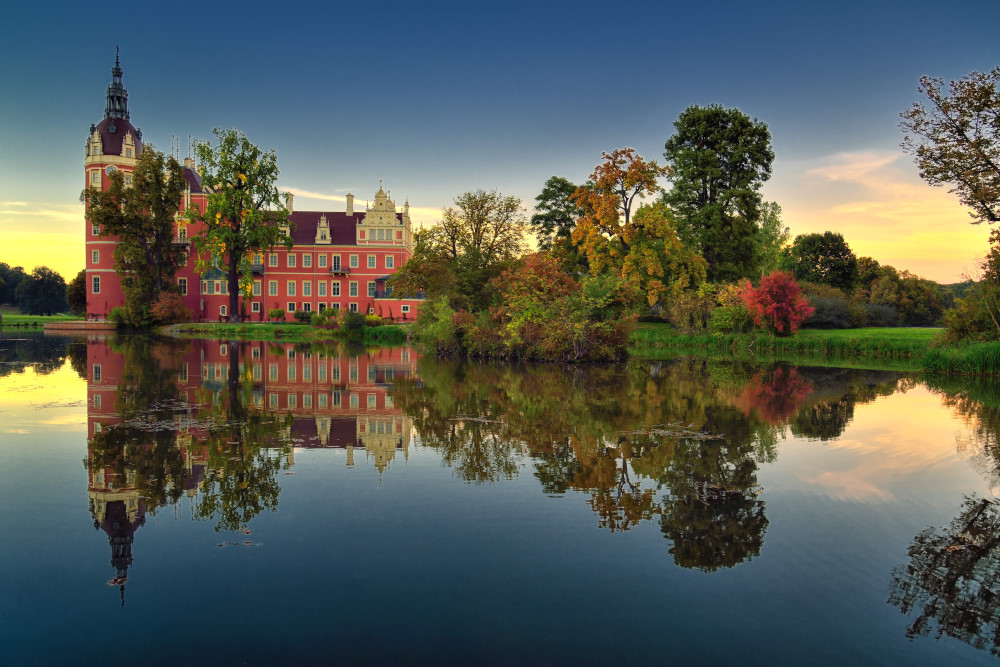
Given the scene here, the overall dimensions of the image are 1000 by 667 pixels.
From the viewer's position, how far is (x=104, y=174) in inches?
2371

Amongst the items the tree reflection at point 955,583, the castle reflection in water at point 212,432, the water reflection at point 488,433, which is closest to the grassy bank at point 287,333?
the castle reflection in water at point 212,432

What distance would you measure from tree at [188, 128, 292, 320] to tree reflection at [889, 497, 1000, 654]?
53563mm

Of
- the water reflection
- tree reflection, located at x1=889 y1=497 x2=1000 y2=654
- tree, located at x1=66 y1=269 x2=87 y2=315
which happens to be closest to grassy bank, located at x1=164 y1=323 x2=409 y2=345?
the water reflection

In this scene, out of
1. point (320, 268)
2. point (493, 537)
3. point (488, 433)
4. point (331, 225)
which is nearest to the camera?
point (493, 537)

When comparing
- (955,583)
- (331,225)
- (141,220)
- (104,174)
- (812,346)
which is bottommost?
(955,583)

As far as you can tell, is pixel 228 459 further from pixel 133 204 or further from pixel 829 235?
pixel 829 235

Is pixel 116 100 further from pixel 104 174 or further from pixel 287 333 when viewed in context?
pixel 287 333

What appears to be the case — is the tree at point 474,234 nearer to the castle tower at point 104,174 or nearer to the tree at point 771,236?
the tree at point 771,236

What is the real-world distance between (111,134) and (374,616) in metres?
70.6

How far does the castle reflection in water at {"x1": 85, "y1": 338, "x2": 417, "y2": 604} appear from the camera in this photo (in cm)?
657

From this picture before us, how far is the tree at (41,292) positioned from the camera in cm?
9312

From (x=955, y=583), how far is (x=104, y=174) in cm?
7077

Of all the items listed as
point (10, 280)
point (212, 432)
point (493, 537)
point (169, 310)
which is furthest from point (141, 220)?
point (10, 280)

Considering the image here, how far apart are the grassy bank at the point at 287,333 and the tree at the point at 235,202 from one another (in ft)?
19.0
